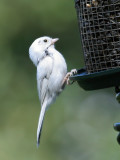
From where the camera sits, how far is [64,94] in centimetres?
1104

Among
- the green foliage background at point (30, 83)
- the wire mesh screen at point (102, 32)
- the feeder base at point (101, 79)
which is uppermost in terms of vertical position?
the wire mesh screen at point (102, 32)

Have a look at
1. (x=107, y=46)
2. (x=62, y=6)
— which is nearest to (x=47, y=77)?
(x=62, y=6)

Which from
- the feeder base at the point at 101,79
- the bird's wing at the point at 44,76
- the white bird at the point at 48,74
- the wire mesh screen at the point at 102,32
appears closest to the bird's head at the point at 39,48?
the white bird at the point at 48,74

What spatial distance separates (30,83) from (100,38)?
4155mm

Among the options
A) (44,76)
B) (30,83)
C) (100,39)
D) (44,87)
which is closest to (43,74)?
(44,76)

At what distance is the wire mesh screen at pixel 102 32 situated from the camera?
610 cm

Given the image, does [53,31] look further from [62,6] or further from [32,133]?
[32,133]

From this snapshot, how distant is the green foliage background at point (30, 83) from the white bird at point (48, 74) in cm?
130

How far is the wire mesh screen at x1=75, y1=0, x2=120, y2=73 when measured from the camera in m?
6.10

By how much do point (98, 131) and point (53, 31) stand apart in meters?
2.13

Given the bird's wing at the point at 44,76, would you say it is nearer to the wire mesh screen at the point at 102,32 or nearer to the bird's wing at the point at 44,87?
the bird's wing at the point at 44,87

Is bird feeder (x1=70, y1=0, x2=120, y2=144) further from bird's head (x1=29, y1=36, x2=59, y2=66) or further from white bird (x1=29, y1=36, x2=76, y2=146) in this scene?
bird's head (x1=29, y1=36, x2=59, y2=66)

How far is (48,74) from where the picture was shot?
28.0ft

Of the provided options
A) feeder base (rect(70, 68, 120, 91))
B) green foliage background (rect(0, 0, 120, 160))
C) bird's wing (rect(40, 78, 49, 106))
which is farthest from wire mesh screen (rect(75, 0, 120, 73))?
green foliage background (rect(0, 0, 120, 160))
